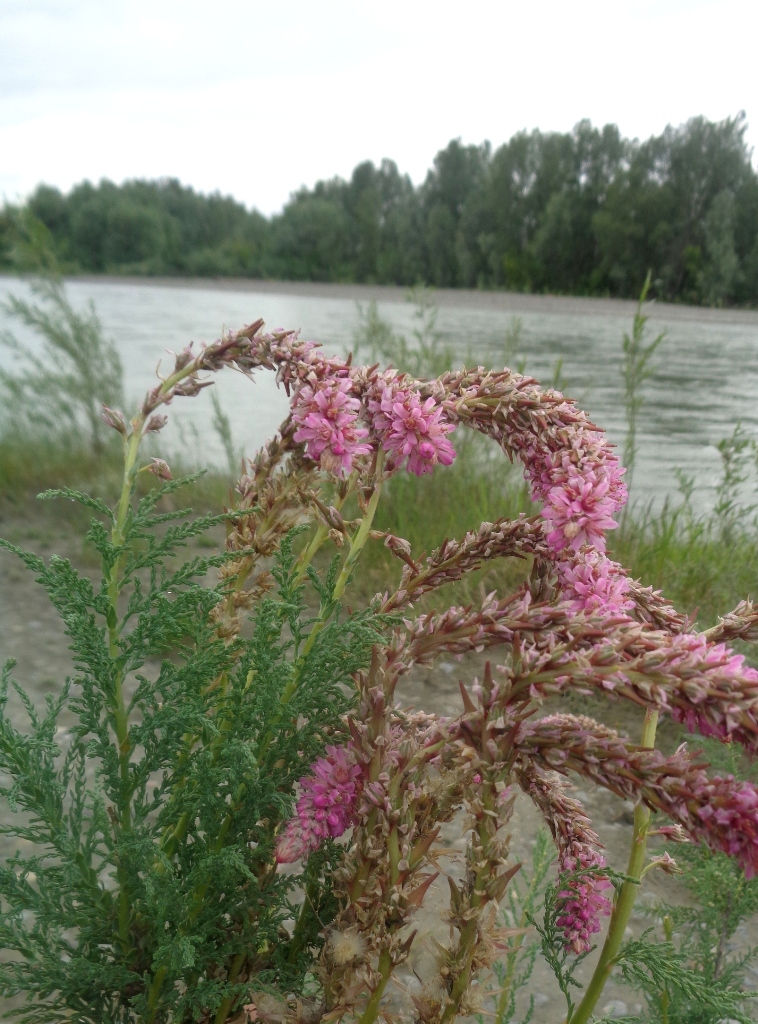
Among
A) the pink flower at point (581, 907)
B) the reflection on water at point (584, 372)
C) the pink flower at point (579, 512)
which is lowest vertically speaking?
the reflection on water at point (584, 372)

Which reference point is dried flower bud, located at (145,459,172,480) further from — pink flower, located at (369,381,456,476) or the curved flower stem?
the curved flower stem

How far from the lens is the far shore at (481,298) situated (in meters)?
24.2

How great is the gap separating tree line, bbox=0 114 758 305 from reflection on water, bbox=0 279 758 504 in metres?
1.31

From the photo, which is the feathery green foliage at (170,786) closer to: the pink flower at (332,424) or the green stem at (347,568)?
the green stem at (347,568)

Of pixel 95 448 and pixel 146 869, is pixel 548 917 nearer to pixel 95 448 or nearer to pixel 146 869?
pixel 146 869

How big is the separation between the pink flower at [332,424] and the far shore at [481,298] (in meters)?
19.3

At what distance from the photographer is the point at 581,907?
0.92 metres

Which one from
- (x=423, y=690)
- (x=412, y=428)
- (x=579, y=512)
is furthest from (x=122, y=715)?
(x=423, y=690)

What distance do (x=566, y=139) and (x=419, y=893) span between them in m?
26.3

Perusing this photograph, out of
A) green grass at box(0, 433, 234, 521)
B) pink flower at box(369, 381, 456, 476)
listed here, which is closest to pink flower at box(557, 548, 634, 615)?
pink flower at box(369, 381, 456, 476)

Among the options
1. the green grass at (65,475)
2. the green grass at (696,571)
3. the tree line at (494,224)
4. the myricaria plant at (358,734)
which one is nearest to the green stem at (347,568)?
the myricaria plant at (358,734)

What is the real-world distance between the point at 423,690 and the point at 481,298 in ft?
91.0

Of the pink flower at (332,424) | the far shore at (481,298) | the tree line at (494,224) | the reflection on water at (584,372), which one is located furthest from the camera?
the far shore at (481,298)

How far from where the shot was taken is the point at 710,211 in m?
16.3
